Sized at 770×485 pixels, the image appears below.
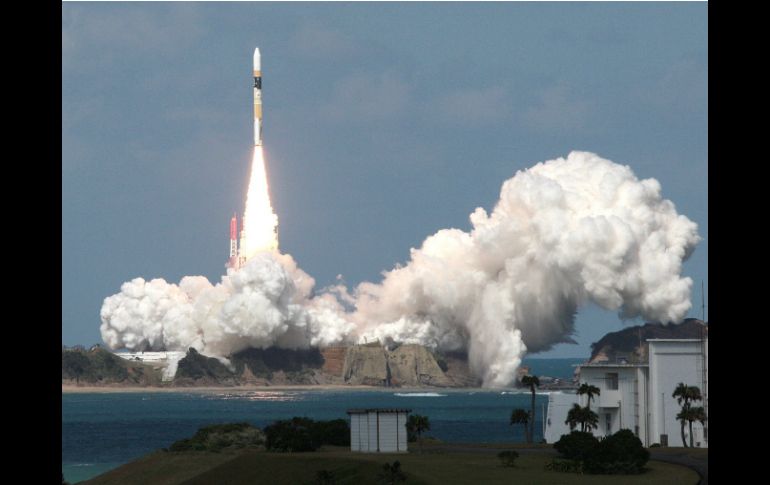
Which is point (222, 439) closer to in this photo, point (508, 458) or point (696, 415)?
point (508, 458)

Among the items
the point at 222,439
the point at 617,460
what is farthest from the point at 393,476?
the point at 222,439

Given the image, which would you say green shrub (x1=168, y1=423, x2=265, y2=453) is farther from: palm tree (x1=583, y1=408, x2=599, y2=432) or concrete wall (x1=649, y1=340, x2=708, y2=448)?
concrete wall (x1=649, y1=340, x2=708, y2=448)

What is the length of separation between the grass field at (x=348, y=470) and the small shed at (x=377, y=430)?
4.75 ft

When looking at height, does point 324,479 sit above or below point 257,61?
below

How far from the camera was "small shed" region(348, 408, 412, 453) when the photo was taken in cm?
6200

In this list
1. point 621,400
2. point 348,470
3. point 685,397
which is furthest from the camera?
point 621,400

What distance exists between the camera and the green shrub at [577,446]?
179ft

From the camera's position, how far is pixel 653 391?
7662cm

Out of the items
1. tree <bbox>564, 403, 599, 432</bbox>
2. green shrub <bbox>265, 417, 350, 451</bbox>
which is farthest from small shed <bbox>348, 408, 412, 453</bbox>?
tree <bbox>564, 403, 599, 432</bbox>

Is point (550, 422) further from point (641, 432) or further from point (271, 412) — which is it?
point (271, 412)

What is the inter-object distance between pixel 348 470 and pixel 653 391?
104 ft

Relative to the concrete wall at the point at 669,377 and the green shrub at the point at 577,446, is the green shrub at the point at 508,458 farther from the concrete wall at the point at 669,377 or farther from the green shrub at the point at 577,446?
the concrete wall at the point at 669,377

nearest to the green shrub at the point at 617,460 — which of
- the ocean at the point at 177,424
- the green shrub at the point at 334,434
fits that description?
the green shrub at the point at 334,434
